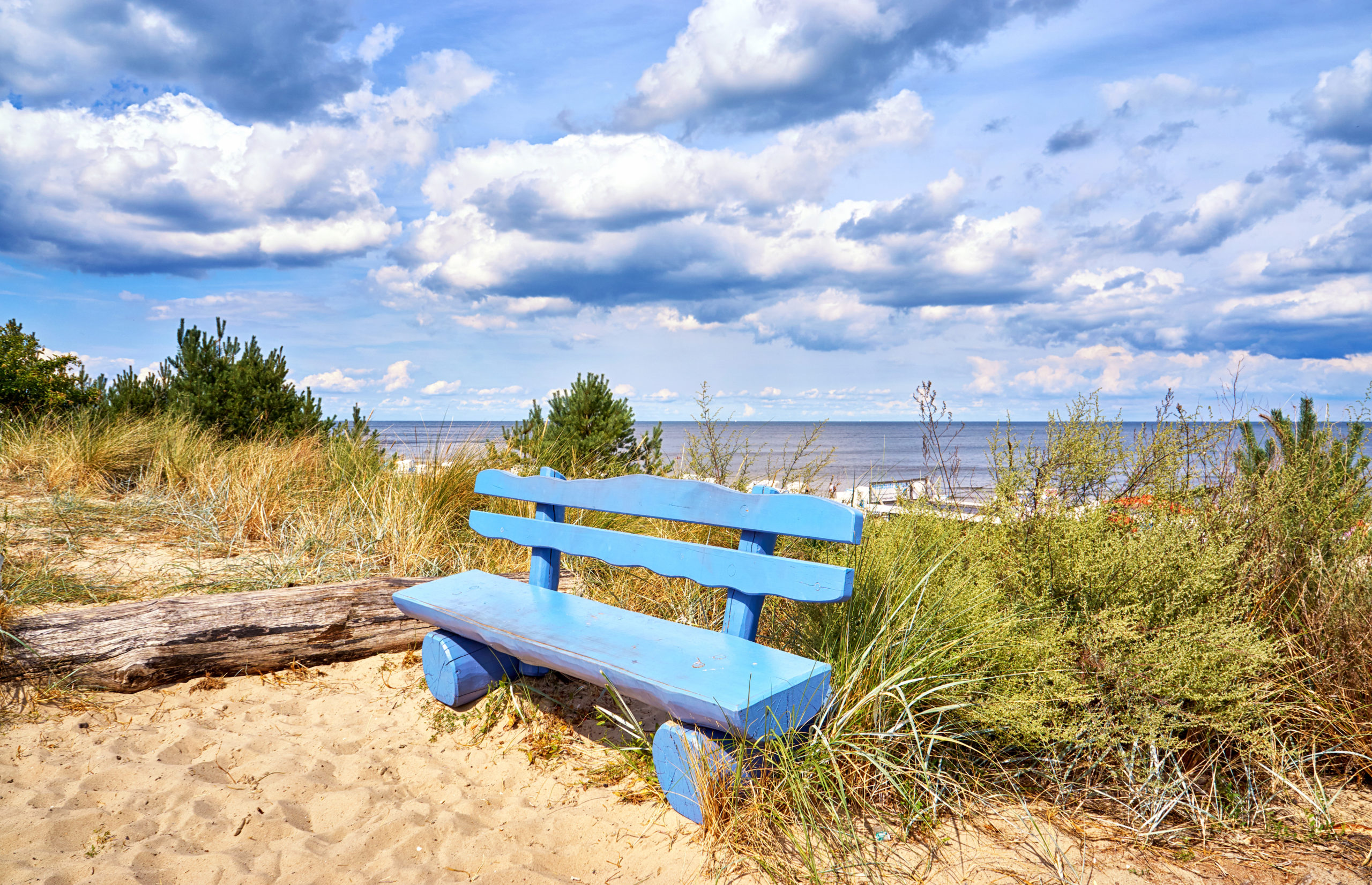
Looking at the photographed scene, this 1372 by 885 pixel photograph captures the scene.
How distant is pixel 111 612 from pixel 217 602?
0.40 m

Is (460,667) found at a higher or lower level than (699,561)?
lower

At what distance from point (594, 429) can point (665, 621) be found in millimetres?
5609

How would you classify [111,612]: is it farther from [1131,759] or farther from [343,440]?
[1131,759]

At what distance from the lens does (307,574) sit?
425 cm

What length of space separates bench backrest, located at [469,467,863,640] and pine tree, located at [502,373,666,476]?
13.3ft

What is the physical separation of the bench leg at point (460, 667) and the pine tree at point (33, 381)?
28.8ft

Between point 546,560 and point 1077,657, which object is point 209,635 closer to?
point 546,560

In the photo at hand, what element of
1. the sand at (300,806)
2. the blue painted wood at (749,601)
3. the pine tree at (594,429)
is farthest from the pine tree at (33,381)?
the blue painted wood at (749,601)

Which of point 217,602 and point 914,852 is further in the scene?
point 217,602

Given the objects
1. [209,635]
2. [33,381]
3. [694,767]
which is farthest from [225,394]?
[694,767]

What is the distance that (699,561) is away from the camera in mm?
2514

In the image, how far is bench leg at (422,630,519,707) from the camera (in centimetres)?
306

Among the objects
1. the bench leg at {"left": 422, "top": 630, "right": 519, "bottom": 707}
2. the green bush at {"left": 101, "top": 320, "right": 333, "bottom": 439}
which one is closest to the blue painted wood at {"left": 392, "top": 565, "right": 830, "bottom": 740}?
the bench leg at {"left": 422, "top": 630, "right": 519, "bottom": 707}

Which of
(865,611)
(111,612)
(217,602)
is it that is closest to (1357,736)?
(865,611)
